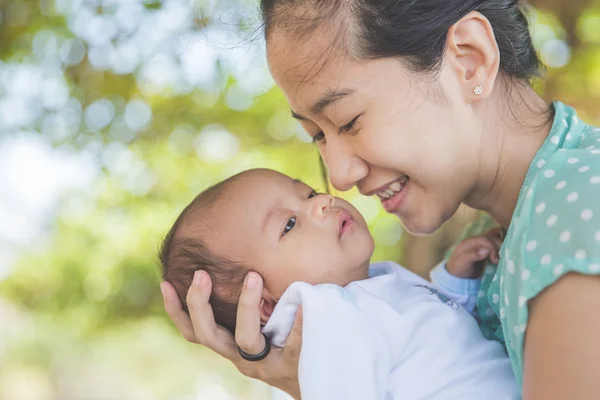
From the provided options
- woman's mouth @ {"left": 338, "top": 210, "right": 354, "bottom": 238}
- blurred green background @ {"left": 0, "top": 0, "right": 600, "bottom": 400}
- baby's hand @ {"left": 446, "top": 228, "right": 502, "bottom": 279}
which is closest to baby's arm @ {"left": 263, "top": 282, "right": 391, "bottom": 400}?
woman's mouth @ {"left": 338, "top": 210, "right": 354, "bottom": 238}

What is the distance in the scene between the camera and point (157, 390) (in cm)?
599

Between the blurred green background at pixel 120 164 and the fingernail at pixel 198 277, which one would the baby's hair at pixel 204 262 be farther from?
the blurred green background at pixel 120 164

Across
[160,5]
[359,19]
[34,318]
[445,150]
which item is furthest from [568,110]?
[34,318]

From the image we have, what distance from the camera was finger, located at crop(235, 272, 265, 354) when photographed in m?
1.53

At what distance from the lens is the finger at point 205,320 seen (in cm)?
159

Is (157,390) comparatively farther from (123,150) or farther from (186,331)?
(186,331)

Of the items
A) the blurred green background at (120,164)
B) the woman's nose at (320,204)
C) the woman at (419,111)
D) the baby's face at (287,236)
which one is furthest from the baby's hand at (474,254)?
the blurred green background at (120,164)

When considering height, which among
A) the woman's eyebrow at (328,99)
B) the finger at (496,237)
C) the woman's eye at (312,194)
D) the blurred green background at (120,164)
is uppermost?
the woman's eyebrow at (328,99)

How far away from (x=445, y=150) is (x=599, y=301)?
54cm

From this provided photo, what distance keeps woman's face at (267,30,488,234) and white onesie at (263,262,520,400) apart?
0.24 m

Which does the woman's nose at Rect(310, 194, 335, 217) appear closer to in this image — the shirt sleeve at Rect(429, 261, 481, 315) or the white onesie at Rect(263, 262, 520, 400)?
the white onesie at Rect(263, 262, 520, 400)

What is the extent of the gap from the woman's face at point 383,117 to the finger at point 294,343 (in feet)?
0.99

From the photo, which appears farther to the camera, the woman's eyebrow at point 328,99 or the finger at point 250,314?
the finger at point 250,314

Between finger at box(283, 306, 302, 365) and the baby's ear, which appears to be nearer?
finger at box(283, 306, 302, 365)
